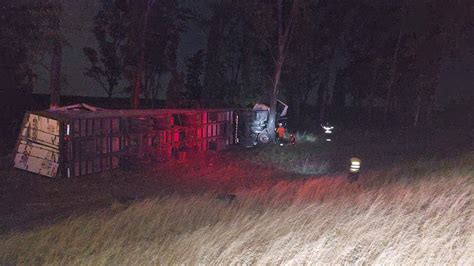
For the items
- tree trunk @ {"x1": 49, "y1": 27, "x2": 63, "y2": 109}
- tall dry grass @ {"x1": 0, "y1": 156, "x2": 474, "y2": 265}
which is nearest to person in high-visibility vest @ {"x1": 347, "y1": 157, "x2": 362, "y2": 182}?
tall dry grass @ {"x1": 0, "y1": 156, "x2": 474, "y2": 265}

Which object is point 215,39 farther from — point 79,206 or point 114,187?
point 79,206

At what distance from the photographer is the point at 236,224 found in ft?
25.1

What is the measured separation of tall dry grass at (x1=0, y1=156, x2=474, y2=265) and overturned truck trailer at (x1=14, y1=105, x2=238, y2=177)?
5.31 meters

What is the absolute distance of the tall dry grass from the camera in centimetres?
604

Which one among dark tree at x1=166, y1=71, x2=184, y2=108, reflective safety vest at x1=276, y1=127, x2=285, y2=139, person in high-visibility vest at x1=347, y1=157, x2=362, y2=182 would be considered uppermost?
dark tree at x1=166, y1=71, x2=184, y2=108

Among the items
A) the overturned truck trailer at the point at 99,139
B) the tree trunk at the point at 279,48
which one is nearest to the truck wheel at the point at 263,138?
the tree trunk at the point at 279,48

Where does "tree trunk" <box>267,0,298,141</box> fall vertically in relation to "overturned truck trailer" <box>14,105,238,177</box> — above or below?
above

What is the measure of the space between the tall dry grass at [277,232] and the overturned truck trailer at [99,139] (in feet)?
17.4

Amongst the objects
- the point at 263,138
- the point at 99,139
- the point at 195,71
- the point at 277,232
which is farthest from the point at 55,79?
the point at 195,71

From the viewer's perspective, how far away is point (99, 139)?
51.1ft

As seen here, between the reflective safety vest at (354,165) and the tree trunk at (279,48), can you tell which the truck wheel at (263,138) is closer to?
the tree trunk at (279,48)

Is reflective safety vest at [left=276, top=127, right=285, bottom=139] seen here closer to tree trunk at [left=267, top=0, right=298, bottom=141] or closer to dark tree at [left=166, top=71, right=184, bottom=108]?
tree trunk at [left=267, top=0, right=298, bottom=141]

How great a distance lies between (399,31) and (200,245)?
3889 centimetres

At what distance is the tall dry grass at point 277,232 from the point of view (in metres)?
6.04
